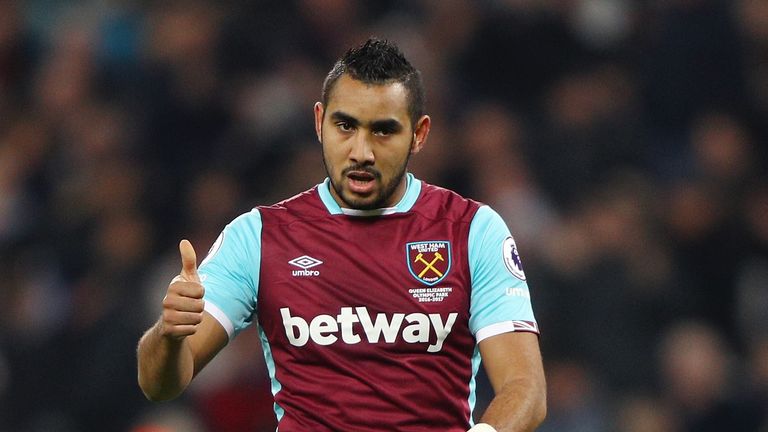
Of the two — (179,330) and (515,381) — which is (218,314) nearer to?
(179,330)

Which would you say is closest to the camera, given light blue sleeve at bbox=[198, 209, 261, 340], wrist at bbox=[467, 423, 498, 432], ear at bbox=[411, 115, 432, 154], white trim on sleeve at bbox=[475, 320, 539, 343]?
wrist at bbox=[467, 423, 498, 432]

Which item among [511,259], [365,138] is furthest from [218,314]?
[511,259]

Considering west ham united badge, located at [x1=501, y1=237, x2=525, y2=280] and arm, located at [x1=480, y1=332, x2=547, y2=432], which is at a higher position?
west ham united badge, located at [x1=501, y1=237, x2=525, y2=280]

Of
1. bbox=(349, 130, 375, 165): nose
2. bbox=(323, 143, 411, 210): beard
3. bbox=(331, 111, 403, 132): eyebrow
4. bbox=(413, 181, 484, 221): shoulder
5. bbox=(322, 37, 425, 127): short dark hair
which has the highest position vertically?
bbox=(322, 37, 425, 127): short dark hair

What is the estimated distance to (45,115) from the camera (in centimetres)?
1134

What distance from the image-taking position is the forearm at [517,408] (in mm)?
4707

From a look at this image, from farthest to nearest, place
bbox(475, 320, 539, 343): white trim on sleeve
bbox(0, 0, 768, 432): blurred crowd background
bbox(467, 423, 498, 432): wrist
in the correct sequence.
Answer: bbox(0, 0, 768, 432): blurred crowd background
bbox(475, 320, 539, 343): white trim on sleeve
bbox(467, 423, 498, 432): wrist

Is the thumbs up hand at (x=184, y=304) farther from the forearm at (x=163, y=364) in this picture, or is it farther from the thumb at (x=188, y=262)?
the forearm at (x=163, y=364)

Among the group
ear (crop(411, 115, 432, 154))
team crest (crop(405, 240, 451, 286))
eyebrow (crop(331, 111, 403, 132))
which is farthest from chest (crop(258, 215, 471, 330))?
eyebrow (crop(331, 111, 403, 132))

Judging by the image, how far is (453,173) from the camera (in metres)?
10.0

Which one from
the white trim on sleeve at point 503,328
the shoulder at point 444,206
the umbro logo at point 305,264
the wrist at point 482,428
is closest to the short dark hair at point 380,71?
the shoulder at point 444,206

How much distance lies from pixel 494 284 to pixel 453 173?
4936 millimetres

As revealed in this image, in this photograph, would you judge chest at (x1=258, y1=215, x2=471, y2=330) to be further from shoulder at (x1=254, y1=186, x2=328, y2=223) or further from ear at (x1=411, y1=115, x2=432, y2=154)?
ear at (x1=411, y1=115, x2=432, y2=154)

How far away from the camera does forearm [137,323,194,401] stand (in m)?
4.77
